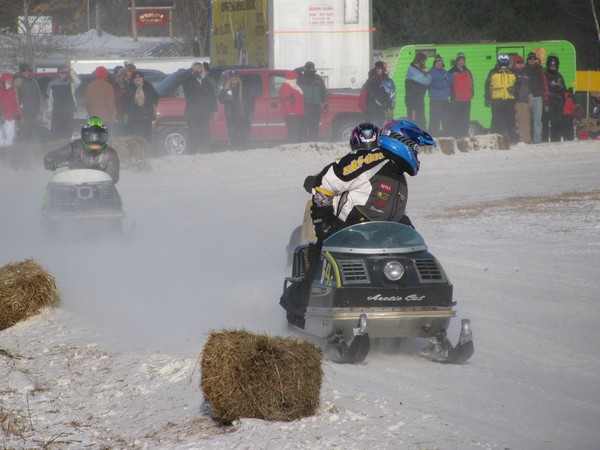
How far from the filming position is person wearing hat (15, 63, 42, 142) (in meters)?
24.5

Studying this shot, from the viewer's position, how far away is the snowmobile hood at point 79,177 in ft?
42.6

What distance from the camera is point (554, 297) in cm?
1018

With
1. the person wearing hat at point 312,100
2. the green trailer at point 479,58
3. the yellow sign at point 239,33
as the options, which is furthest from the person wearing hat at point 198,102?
the green trailer at point 479,58

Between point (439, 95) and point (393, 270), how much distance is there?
18.1 metres

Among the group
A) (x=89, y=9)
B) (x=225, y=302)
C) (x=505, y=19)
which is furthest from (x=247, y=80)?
(x=89, y=9)

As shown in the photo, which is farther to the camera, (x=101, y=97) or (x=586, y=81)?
(x=586, y=81)

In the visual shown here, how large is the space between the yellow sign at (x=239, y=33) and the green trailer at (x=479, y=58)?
146 inches

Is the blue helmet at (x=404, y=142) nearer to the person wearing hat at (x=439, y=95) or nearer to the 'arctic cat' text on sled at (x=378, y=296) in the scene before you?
the 'arctic cat' text on sled at (x=378, y=296)

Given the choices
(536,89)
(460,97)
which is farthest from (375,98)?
(536,89)

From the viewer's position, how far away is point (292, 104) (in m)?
24.2

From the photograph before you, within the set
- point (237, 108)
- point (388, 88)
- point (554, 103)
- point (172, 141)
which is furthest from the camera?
point (554, 103)

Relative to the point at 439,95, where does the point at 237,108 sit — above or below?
below

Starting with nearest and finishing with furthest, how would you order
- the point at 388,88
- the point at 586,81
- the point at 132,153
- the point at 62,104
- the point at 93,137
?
the point at 93,137 → the point at 132,153 → the point at 388,88 → the point at 62,104 → the point at 586,81

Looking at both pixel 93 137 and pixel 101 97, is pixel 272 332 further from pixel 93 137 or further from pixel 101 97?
pixel 101 97
